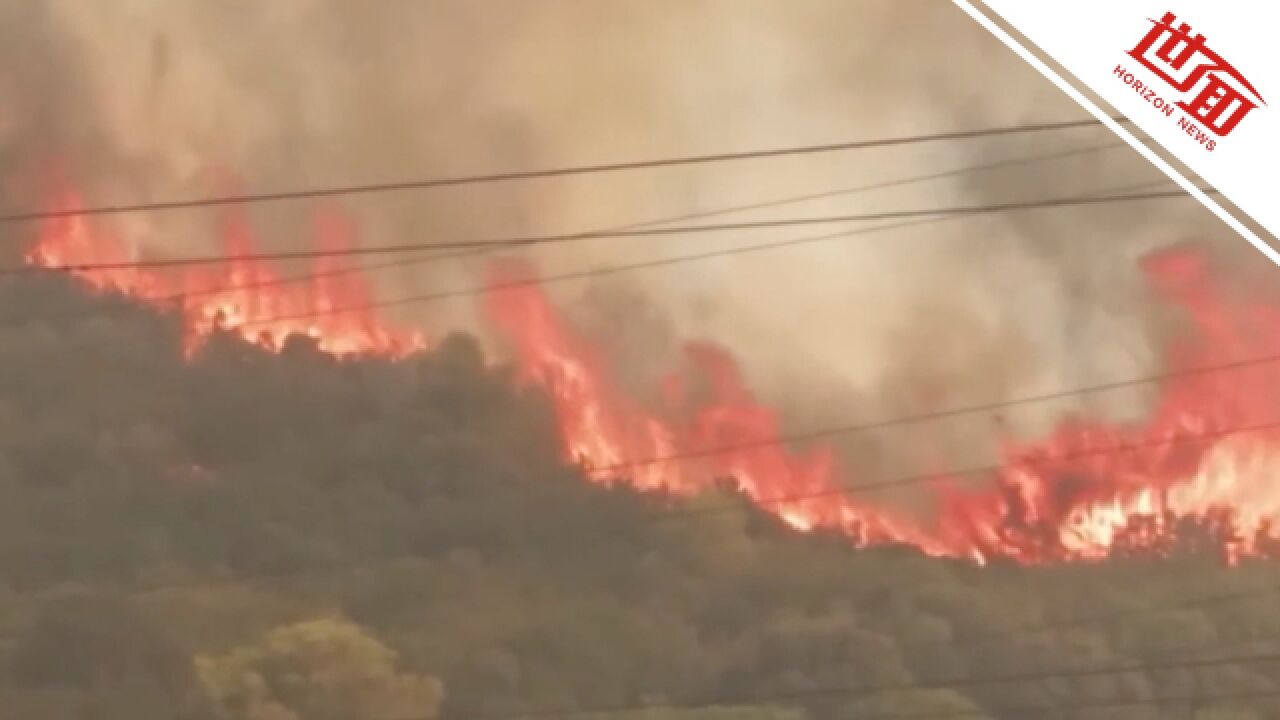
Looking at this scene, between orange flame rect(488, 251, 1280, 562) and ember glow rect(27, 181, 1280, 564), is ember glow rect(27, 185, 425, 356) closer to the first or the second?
ember glow rect(27, 181, 1280, 564)

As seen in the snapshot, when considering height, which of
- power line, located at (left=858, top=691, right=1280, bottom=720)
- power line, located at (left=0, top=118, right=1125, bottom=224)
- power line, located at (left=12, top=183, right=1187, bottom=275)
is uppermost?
power line, located at (left=0, top=118, right=1125, bottom=224)

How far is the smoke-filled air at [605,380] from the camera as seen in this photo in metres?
5.39

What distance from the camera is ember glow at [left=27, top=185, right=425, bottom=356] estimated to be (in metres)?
5.52

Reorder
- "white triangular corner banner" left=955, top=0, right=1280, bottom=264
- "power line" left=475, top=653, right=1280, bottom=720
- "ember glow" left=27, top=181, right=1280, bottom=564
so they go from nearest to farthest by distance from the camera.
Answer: "white triangular corner banner" left=955, top=0, right=1280, bottom=264 < "power line" left=475, top=653, right=1280, bottom=720 < "ember glow" left=27, top=181, right=1280, bottom=564

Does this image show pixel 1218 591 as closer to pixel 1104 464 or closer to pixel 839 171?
pixel 1104 464

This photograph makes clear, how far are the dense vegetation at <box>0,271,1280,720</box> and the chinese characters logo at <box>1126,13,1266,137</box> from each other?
60.8 inches

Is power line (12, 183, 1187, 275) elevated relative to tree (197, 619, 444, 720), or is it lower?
elevated

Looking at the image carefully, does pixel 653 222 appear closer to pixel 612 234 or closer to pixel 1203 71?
pixel 612 234

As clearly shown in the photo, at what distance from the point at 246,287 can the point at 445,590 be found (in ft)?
4.20

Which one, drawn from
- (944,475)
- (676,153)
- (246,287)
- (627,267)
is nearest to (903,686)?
(944,475)

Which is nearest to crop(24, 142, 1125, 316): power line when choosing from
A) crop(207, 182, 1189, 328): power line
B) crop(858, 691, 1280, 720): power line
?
crop(207, 182, 1189, 328): power line

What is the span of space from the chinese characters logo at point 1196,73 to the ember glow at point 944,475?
0.53 meters

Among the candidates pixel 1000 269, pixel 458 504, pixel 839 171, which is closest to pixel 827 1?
pixel 839 171

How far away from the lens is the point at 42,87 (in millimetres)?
5531
